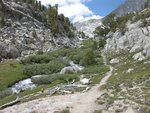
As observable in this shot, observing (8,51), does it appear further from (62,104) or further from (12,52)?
(62,104)

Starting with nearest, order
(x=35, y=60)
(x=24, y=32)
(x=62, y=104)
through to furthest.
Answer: (x=62, y=104)
(x=35, y=60)
(x=24, y=32)

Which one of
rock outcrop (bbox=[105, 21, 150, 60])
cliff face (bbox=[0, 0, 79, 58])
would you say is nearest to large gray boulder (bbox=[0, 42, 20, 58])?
cliff face (bbox=[0, 0, 79, 58])

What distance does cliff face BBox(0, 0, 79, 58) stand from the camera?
110188 mm

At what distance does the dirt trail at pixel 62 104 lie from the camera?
115ft

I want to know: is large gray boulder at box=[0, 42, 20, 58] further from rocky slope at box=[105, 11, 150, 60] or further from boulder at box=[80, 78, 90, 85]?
boulder at box=[80, 78, 90, 85]

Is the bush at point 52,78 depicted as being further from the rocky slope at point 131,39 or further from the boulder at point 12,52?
the boulder at point 12,52

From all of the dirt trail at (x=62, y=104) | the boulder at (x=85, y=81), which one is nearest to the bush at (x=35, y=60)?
the boulder at (x=85, y=81)

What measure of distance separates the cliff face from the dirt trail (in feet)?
195

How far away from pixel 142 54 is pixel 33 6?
95.9 m

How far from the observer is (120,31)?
334ft

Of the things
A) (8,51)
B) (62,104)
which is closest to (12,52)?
(8,51)

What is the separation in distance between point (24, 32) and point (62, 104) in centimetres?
8829

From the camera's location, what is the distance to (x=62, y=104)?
37.0 m

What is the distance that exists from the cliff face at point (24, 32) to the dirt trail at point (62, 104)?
5959 cm
